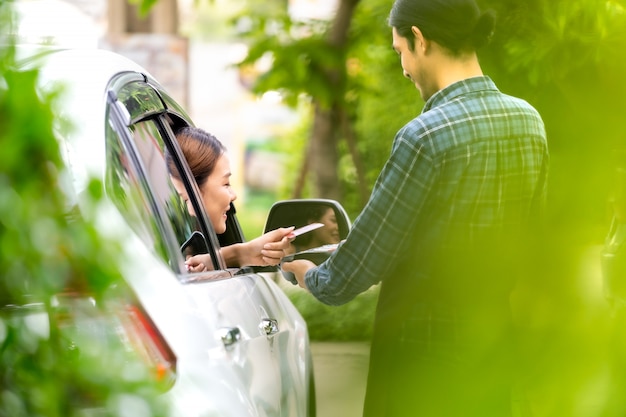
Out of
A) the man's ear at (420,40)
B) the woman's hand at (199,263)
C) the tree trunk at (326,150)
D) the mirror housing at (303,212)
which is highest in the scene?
the man's ear at (420,40)

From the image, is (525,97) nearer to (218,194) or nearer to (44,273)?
(218,194)

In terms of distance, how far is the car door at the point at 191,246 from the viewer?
Answer: 8.41 feet

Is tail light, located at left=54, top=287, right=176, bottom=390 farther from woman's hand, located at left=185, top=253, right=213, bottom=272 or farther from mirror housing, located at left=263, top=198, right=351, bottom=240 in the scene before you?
mirror housing, located at left=263, top=198, right=351, bottom=240

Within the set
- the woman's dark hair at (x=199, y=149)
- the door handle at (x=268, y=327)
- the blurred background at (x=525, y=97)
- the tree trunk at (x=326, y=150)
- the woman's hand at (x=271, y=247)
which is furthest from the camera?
the tree trunk at (x=326, y=150)

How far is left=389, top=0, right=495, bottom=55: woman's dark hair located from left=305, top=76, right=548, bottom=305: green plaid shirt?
0.14 m

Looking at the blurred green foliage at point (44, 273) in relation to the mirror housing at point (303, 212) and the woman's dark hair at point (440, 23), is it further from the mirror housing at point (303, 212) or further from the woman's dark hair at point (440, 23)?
the mirror housing at point (303, 212)

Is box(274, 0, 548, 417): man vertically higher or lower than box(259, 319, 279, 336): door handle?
higher

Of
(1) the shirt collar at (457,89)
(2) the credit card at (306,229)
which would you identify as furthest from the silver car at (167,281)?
(1) the shirt collar at (457,89)

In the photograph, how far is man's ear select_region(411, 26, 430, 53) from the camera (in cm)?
330

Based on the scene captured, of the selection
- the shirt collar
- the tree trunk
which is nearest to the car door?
the shirt collar

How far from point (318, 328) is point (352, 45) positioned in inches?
103

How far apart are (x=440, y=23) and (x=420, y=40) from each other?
0.08 meters

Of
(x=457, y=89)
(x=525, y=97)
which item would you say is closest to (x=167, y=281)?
(x=457, y=89)

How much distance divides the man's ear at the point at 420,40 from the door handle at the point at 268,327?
925mm
